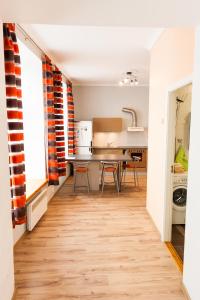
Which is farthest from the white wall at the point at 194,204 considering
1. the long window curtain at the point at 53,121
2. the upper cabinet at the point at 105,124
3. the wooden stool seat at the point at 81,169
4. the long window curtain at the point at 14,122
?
the upper cabinet at the point at 105,124

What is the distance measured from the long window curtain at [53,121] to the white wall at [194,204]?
113 inches

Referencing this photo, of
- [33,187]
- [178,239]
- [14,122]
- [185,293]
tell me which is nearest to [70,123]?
[33,187]

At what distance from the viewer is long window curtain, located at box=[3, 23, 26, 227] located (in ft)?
7.63

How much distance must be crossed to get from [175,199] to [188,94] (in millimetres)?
1737

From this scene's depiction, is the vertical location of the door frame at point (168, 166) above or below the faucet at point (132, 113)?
below

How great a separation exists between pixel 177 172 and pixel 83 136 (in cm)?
422

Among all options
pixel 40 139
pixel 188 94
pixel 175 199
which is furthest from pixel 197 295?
pixel 40 139

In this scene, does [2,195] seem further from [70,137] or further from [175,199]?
[70,137]

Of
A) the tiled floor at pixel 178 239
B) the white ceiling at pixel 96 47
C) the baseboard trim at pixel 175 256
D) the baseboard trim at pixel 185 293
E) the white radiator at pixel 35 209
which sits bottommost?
the tiled floor at pixel 178 239

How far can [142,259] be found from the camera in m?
2.74

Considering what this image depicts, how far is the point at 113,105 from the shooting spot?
775cm

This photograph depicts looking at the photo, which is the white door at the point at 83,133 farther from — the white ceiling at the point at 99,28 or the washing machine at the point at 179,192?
the washing machine at the point at 179,192

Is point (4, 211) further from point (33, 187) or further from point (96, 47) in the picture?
point (96, 47)

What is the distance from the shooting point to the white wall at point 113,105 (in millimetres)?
7715
